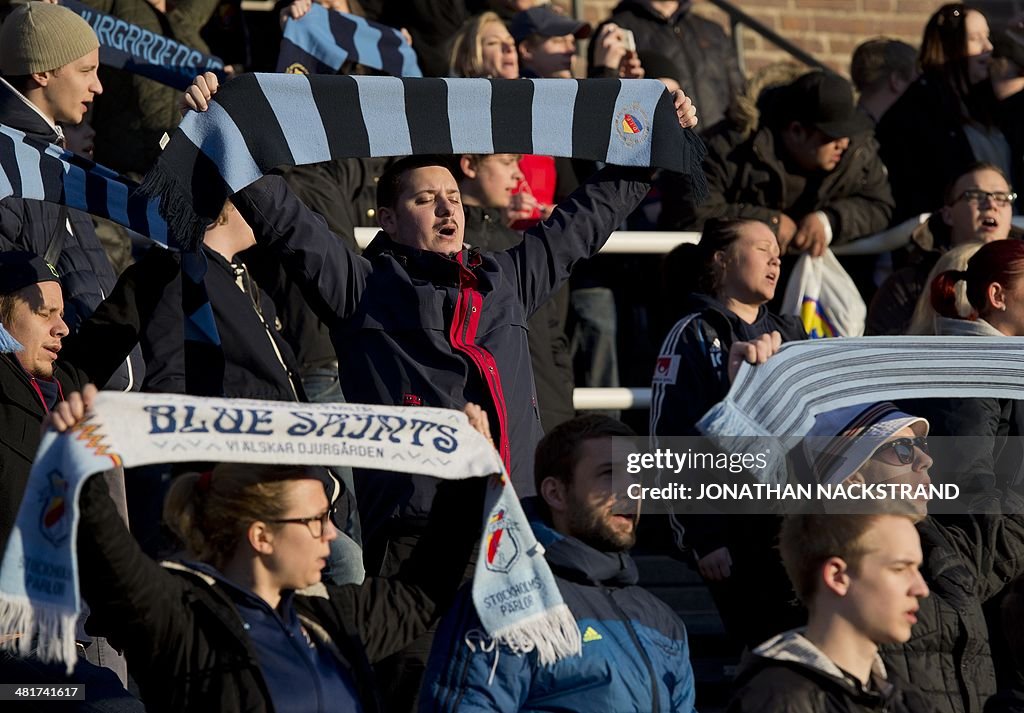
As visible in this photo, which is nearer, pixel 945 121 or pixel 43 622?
pixel 43 622

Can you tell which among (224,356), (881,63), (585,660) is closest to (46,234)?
(224,356)

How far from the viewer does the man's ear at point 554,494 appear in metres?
4.07

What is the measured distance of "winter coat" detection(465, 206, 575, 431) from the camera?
5957 mm

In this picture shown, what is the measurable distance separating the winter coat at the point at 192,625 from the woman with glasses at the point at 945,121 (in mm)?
4272

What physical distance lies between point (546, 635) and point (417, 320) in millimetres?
1220

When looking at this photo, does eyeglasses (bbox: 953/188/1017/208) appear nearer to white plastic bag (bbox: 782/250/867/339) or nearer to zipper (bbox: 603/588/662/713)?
white plastic bag (bbox: 782/250/867/339)

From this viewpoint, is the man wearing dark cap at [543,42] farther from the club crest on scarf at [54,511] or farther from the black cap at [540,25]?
the club crest on scarf at [54,511]

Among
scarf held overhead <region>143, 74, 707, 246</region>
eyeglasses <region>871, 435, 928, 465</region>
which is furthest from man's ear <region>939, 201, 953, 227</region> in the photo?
eyeglasses <region>871, 435, 928, 465</region>

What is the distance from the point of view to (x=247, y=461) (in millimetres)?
3463

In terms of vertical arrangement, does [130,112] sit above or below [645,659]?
above

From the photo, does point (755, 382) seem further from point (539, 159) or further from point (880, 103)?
point (880, 103)

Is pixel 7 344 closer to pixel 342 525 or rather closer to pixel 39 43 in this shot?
pixel 342 525

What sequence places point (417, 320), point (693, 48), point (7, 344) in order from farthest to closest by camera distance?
point (693, 48)
point (417, 320)
point (7, 344)

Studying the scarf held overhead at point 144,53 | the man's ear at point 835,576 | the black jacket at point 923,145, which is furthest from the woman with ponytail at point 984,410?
the scarf held overhead at point 144,53
